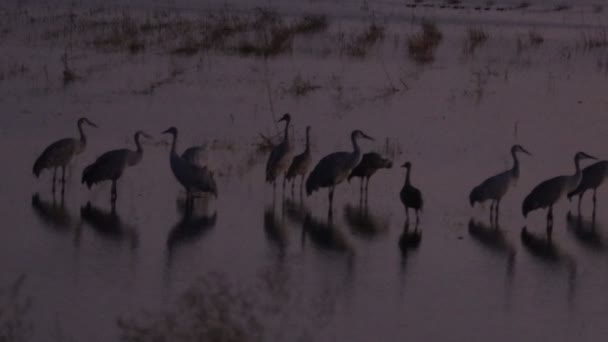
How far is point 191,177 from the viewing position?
46.4 feet

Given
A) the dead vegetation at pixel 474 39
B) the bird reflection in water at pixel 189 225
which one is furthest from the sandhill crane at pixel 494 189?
the dead vegetation at pixel 474 39

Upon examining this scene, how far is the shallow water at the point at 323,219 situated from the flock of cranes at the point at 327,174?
0.20 meters

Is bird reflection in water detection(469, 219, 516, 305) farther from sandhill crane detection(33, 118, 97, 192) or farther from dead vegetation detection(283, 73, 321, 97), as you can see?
dead vegetation detection(283, 73, 321, 97)

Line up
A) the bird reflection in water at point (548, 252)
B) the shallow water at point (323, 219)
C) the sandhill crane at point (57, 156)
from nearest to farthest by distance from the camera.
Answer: the shallow water at point (323, 219), the bird reflection in water at point (548, 252), the sandhill crane at point (57, 156)

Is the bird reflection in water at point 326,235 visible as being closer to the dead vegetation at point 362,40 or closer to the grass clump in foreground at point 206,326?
the grass clump in foreground at point 206,326

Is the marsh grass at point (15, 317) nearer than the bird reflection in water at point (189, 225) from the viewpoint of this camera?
Yes

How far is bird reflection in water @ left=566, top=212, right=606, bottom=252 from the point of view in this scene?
12938 mm

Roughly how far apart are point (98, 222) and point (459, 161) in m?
4.98

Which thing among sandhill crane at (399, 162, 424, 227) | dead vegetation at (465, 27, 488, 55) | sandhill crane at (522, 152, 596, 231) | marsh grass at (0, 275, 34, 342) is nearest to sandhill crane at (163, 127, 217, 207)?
sandhill crane at (399, 162, 424, 227)

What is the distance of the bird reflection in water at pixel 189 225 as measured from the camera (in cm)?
1265

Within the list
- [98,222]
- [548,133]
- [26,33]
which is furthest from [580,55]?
[98,222]

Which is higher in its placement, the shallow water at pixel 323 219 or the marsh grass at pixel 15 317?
the shallow water at pixel 323 219

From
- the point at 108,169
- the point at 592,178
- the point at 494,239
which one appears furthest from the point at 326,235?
the point at 592,178

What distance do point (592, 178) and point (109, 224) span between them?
15.5ft
